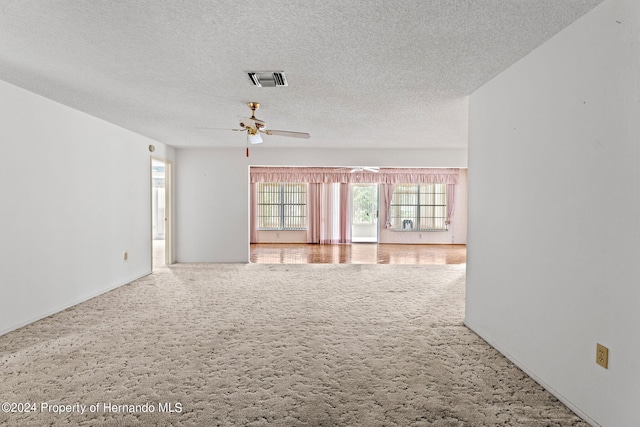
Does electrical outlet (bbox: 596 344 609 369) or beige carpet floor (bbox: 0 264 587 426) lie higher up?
electrical outlet (bbox: 596 344 609 369)

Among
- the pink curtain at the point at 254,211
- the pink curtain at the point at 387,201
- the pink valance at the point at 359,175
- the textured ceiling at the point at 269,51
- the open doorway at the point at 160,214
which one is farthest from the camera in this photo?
the pink curtain at the point at 254,211

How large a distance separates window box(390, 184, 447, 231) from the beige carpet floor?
247 inches

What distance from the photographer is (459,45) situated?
2.49m

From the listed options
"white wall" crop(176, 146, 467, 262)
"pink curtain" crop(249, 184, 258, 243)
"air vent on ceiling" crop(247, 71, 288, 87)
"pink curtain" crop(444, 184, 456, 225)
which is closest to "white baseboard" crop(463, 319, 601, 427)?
"air vent on ceiling" crop(247, 71, 288, 87)

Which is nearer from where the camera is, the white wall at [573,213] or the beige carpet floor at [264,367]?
the white wall at [573,213]

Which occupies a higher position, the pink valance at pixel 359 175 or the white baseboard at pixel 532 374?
the pink valance at pixel 359 175

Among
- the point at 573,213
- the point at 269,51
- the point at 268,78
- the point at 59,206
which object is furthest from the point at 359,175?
the point at 573,213

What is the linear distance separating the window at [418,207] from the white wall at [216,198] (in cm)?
431

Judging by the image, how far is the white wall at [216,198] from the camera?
23.8 ft

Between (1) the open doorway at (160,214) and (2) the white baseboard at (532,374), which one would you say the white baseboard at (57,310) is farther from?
(2) the white baseboard at (532,374)

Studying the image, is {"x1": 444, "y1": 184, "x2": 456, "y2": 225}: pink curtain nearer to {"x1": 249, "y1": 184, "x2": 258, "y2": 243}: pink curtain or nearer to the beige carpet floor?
{"x1": 249, "y1": 184, "x2": 258, "y2": 243}: pink curtain

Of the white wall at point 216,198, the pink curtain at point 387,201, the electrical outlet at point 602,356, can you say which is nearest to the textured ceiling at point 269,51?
the electrical outlet at point 602,356

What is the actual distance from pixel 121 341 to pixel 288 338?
1.44 m

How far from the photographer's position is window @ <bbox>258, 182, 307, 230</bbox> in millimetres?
11078
